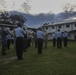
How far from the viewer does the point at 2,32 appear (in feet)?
64.2

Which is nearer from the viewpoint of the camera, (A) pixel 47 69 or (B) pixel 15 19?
(A) pixel 47 69

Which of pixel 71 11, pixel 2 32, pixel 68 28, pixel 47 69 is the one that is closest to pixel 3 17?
pixel 68 28

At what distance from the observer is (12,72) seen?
453 inches

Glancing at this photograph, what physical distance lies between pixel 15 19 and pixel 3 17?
7.53m

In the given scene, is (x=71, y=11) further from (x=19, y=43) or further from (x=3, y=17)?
(x=19, y=43)

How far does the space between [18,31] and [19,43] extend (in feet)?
2.65

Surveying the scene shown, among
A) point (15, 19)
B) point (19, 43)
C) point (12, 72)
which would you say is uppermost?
point (15, 19)

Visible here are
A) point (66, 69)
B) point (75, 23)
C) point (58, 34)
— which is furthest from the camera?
point (75, 23)

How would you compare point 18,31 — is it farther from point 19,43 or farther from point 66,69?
point 66,69

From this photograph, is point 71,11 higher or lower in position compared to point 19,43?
higher

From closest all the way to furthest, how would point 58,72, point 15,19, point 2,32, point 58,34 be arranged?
point 58,72, point 2,32, point 58,34, point 15,19

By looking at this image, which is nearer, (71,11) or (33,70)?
(33,70)

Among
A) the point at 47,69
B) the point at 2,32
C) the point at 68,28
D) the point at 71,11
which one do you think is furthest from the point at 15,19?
the point at 71,11

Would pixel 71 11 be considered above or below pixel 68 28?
above
